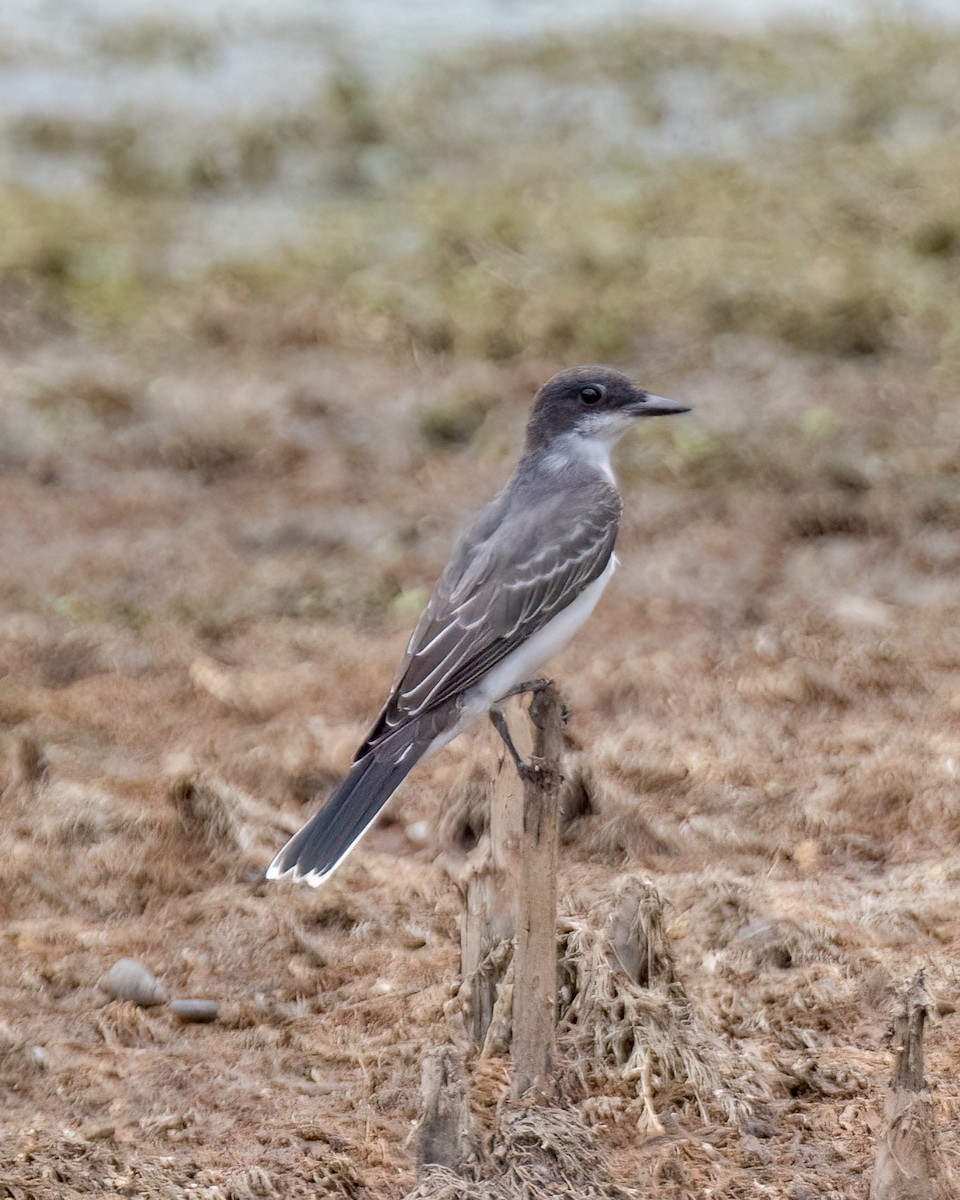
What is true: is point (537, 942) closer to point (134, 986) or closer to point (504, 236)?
point (134, 986)

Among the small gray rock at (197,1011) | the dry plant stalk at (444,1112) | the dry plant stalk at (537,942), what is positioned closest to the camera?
the dry plant stalk at (444,1112)

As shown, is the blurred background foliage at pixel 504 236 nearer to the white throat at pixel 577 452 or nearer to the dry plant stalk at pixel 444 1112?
the white throat at pixel 577 452

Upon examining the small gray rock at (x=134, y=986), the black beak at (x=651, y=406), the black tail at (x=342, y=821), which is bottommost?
the small gray rock at (x=134, y=986)

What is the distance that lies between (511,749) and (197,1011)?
1.66 m

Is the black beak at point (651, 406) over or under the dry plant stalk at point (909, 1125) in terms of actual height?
over

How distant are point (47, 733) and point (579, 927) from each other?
360 centimetres

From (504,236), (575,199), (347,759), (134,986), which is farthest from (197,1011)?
(575,199)

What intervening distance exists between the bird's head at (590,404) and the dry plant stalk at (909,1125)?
9.43 feet

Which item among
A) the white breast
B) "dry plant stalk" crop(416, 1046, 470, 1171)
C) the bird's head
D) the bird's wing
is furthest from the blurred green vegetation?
"dry plant stalk" crop(416, 1046, 470, 1171)

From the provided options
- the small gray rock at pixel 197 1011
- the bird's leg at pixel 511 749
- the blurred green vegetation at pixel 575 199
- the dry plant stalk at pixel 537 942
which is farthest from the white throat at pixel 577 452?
the blurred green vegetation at pixel 575 199

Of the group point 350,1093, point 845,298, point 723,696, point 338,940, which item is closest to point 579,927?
point 350,1093

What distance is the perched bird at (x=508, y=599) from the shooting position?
5.84m

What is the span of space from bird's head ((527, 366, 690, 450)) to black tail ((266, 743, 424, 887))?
1632mm

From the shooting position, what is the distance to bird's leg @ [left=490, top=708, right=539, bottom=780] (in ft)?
17.8
